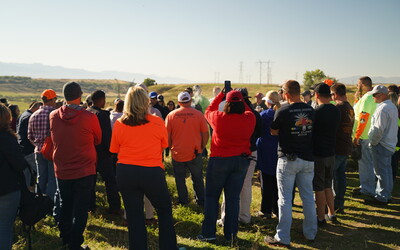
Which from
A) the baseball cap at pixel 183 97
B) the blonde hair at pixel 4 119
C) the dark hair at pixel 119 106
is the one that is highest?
the baseball cap at pixel 183 97

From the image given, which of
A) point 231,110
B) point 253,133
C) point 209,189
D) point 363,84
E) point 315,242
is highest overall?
point 363,84

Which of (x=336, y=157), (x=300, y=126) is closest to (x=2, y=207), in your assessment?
(x=300, y=126)

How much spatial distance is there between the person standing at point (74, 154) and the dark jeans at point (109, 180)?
160 cm

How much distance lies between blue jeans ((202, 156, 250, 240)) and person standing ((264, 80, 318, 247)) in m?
0.62

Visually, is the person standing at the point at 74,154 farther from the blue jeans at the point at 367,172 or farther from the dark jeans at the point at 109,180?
the blue jeans at the point at 367,172

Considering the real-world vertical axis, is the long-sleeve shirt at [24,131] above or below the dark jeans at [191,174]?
above

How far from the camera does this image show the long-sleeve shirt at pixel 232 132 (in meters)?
4.43

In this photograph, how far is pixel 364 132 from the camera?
6945 millimetres

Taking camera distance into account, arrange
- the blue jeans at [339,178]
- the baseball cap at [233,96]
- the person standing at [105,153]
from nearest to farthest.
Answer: the baseball cap at [233,96]
the person standing at [105,153]
the blue jeans at [339,178]

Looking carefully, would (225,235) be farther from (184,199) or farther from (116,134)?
(116,134)

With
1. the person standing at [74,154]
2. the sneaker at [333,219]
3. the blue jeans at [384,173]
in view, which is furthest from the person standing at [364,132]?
the person standing at [74,154]

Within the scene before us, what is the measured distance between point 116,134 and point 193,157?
2747 mm

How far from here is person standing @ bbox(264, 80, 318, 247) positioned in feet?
14.9

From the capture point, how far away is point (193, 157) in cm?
626
